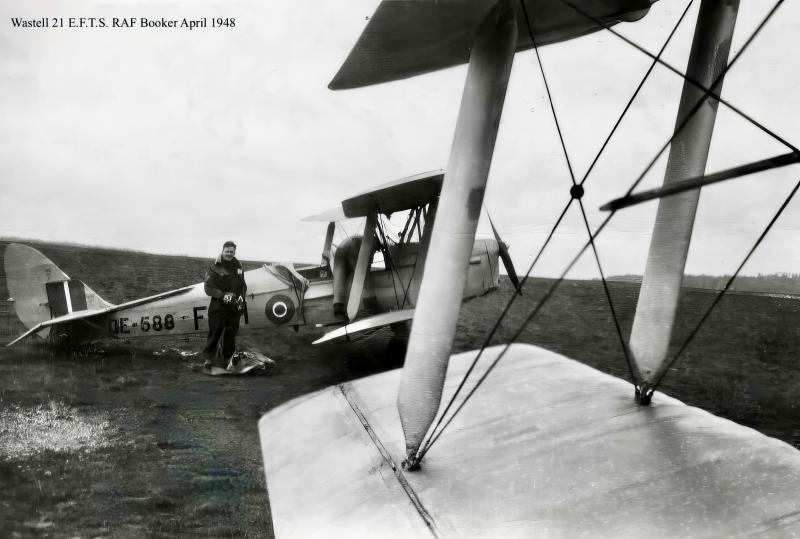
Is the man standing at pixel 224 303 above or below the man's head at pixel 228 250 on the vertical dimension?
below

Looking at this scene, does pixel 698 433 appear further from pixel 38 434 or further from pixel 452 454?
pixel 38 434

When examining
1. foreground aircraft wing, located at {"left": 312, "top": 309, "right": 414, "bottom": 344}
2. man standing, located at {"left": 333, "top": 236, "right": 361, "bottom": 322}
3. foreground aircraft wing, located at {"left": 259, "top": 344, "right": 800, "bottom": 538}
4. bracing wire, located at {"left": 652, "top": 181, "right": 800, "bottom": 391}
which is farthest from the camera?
man standing, located at {"left": 333, "top": 236, "right": 361, "bottom": 322}

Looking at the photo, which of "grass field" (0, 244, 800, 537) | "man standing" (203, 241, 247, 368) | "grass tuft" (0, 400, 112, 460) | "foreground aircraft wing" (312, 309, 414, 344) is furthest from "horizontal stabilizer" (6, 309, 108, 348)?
"foreground aircraft wing" (312, 309, 414, 344)

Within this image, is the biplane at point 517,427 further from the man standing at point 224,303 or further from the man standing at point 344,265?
the man standing at point 344,265

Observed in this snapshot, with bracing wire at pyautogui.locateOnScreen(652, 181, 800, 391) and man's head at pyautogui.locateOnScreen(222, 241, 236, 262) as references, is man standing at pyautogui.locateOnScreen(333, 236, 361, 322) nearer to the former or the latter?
man's head at pyautogui.locateOnScreen(222, 241, 236, 262)

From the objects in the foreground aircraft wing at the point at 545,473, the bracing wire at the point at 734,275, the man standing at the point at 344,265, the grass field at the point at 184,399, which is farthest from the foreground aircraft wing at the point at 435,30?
the man standing at the point at 344,265
